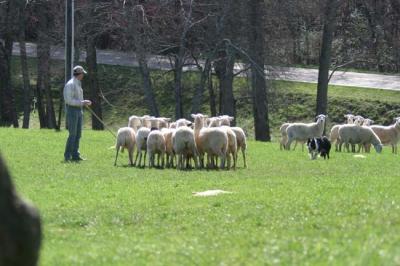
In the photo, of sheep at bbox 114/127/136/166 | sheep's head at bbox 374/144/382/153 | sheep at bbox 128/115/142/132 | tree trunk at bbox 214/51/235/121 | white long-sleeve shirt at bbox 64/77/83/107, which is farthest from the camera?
tree trunk at bbox 214/51/235/121

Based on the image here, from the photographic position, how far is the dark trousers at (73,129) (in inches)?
931

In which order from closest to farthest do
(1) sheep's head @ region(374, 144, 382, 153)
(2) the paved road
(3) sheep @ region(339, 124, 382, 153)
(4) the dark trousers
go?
1. (4) the dark trousers
2. (1) sheep's head @ region(374, 144, 382, 153)
3. (3) sheep @ region(339, 124, 382, 153)
4. (2) the paved road

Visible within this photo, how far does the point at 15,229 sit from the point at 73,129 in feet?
56.1

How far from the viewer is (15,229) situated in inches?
262

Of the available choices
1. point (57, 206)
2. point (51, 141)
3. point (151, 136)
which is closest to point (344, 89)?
point (51, 141)

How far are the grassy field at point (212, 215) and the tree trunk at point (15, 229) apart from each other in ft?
7.86

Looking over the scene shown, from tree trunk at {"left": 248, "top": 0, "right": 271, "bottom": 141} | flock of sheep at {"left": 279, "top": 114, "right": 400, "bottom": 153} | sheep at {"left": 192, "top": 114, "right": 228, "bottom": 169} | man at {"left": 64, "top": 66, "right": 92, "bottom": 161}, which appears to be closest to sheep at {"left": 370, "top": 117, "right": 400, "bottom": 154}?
flock of sheep at {"left": 279, "top": 114, "right": 400, "bottom": 153}

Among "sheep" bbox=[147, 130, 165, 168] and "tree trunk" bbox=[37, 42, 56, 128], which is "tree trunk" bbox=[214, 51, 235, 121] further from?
"sheep" bbox=[147, 130, 165, 168]

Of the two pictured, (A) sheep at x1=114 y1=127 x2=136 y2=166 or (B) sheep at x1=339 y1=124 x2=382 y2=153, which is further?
(B) sheep at x1=339 y1=124 x2=382 y2=153

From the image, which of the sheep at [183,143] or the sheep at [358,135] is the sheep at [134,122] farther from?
the sheep at [358,135]

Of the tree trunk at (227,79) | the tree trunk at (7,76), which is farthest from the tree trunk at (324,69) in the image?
the tree trunk at (7,76)

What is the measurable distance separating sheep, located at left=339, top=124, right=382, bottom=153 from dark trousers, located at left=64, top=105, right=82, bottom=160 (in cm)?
1288

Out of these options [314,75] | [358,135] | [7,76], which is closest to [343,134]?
[358,135]

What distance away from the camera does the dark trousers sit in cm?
2364
